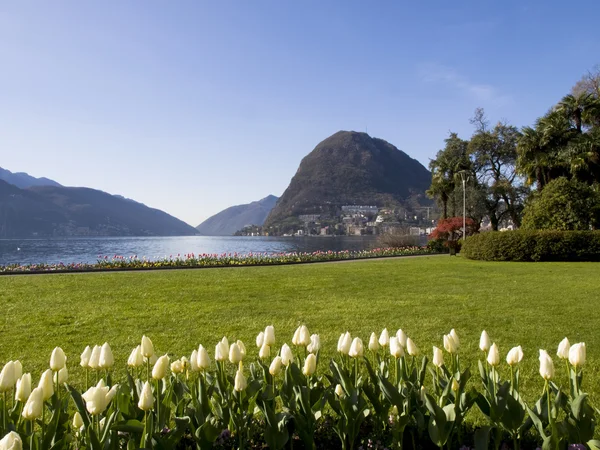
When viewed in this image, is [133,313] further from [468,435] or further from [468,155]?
[468,155]

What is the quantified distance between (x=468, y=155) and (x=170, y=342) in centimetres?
3690

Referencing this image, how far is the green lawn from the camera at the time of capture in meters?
5.68

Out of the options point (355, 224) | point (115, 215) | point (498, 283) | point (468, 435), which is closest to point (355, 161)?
point (355, 224)

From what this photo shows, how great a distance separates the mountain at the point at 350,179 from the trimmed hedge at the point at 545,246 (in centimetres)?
10020

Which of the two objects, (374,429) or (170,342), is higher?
(374,429)

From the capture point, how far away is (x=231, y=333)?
6.22 m

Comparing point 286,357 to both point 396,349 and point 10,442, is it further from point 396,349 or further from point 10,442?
point 10,442

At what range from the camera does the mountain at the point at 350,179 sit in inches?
5217

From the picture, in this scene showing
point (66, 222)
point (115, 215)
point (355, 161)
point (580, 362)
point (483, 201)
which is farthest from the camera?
point (115, 215)

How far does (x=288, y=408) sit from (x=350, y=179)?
146 m

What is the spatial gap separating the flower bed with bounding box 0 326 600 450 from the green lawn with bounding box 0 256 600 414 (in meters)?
2.02

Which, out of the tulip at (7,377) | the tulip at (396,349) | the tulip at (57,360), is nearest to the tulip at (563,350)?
the tulip at (396,349)

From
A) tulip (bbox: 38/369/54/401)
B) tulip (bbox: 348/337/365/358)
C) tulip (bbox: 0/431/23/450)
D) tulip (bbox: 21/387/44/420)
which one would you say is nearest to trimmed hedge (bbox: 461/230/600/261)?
tulip (bbox: 348/337/365/358)

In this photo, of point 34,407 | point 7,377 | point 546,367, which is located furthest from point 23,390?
point 546,367
